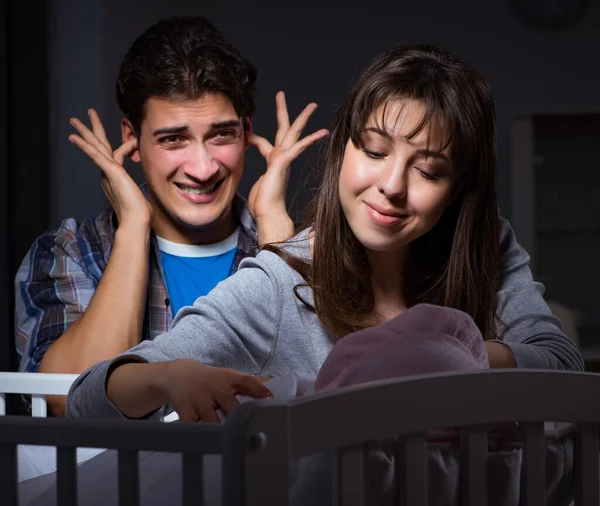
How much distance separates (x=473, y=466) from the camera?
2.21 ft

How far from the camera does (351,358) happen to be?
78 cm

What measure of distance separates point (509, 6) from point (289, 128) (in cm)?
170

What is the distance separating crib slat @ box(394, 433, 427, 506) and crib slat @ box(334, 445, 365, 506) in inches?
1.6

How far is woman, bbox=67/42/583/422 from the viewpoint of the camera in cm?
106

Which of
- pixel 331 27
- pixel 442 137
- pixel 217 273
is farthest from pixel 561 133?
pixel 442 137

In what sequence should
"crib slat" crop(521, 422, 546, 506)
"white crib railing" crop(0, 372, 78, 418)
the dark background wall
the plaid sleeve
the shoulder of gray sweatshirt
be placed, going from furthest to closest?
Answer: the dark background wall < the plaid sleeve < "white crib railing" crop(0, 372, 78, 418) < the shoulder of gray sweatshirt < "crib slat" crop(521, 422, 546, 506)

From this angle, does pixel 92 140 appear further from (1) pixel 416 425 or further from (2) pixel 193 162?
(1) pixel 416 425

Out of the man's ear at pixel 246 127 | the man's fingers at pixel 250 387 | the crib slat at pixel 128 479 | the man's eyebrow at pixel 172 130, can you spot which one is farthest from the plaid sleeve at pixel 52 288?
the crib slat at pixel 128 479

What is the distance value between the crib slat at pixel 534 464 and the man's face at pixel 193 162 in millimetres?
1209

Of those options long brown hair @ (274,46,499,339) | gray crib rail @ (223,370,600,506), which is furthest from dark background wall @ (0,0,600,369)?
gray crib rail @ (223,370,600,506)

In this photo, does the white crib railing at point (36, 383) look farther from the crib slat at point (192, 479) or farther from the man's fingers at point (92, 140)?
the crib slat at point (192, 479)

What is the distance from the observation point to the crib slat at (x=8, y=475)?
66cm

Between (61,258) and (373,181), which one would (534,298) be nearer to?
(373,181)

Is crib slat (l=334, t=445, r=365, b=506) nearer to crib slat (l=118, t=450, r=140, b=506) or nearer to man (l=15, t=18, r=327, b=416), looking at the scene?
crib slat (l=118, t=450, r=140, b=506)
